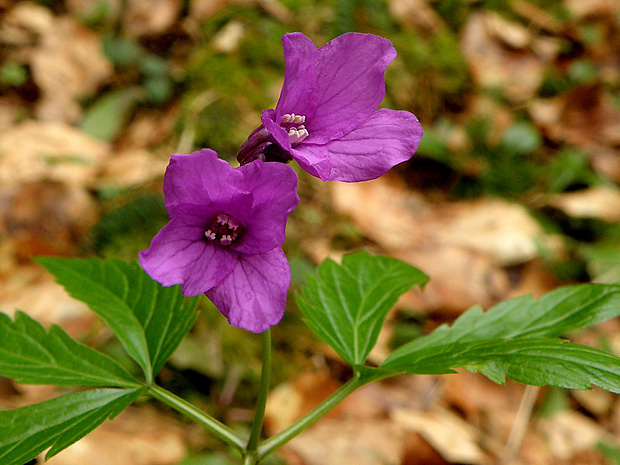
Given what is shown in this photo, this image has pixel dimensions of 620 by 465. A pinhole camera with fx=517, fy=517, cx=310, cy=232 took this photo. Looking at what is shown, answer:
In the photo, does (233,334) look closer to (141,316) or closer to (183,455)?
(183,455)

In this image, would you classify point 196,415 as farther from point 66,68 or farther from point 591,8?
point 591,8

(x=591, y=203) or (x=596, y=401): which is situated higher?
(x=591, y=203)

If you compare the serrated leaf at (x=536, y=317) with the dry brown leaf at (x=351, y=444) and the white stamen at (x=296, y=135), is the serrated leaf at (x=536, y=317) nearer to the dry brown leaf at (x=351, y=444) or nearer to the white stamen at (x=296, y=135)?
the white stamen at (x=296, y=135)

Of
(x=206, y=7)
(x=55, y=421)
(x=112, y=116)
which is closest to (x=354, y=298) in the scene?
(x=55, y=421)

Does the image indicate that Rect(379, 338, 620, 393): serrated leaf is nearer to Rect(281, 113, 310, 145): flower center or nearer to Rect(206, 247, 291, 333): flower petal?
Rect(206, 247, 291, 333): flower petal

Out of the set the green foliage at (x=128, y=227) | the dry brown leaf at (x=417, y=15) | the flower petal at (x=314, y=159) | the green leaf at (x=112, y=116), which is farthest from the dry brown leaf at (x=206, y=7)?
the flower petal at (x=314, y=159)

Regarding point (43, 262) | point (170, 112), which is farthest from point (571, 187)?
point (43, 262)
